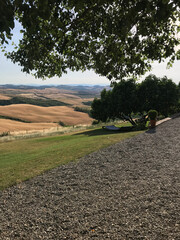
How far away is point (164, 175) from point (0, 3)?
763cm

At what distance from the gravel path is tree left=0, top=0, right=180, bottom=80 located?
4187 mm

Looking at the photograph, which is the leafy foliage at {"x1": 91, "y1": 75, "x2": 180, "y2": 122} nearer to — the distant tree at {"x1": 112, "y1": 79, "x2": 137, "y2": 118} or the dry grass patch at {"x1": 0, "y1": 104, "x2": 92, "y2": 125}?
the distant tree at {"x1": 112, "y1": 79, "x2": 137, "y2": 118}

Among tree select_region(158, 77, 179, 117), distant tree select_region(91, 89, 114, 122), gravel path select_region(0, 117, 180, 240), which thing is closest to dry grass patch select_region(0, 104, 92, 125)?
distant tree select_region(91, 89, 114, 122)

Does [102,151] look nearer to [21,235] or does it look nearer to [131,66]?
[131,66]

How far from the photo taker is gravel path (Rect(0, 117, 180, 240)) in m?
4.62

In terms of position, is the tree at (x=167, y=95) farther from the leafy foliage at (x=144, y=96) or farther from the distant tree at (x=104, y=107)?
the distant tree at (x=104, y=107)

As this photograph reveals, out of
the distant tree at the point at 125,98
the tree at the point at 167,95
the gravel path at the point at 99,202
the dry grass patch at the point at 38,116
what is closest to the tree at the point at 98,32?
the gravel path at the point at 99,202

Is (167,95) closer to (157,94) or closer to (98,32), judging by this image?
(157,94)

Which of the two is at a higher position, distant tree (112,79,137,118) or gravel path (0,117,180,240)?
distant tree (112,79,137,118)

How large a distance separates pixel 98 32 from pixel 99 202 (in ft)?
17.5

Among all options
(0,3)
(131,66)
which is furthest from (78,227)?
(131,66)

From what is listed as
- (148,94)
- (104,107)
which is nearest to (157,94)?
(148,94)

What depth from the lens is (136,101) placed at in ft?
113

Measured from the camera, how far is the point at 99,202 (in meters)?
5.94
